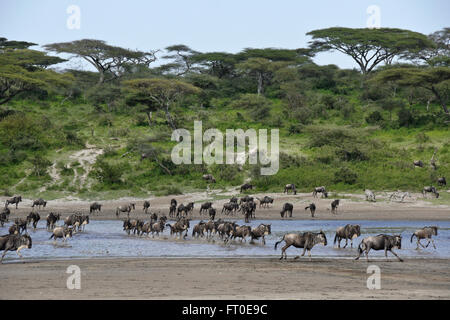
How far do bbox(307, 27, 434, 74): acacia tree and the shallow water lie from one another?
3994cm

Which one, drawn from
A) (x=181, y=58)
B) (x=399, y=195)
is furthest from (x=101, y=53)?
(x=399, y=195)

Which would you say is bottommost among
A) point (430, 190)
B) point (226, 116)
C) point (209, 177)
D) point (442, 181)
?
point (209, 177)

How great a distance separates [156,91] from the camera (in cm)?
4616

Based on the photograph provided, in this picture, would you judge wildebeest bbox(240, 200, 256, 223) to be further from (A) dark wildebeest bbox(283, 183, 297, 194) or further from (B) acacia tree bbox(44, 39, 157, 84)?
(B) acacia tree bbox(44, 39, 157, 84)

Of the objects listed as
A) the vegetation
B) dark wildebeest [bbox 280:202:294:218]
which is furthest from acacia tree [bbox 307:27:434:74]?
dark wildebeest [bbox 280:202:294:218]

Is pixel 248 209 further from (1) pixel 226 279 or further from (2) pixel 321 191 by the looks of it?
(1) pixel 226 279

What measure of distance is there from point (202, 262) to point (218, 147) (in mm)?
28762

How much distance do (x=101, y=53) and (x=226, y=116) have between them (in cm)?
1905

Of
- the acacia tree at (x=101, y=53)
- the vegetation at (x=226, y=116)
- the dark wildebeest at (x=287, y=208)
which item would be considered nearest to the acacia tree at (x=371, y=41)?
the vegetation at (x=226, y=116)

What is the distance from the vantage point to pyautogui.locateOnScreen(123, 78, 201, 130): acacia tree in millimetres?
45094
